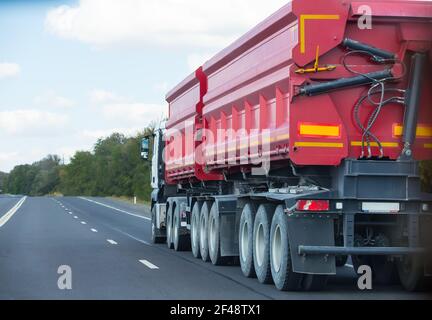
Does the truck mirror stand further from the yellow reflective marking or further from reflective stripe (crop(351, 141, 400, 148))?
the yellow reflective marking

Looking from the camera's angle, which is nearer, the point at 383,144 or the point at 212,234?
the point at 383,144

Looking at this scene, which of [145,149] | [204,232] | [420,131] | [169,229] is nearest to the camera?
[420,131]

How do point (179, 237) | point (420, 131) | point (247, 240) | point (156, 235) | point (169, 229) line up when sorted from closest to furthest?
point (420, 131) < point (247, 240) < point (179, 237) < point (169, 229) < point (156, 235)

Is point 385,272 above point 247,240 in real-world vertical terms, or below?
below

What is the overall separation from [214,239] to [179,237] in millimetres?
4335

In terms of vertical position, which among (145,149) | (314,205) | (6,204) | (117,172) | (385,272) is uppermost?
(117,172)

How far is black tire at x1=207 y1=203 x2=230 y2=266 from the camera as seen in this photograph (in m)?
17.2

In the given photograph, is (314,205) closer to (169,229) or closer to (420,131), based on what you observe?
(420,131)

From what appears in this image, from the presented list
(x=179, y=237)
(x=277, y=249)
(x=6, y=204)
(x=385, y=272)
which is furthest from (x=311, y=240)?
(x=6, y=204)

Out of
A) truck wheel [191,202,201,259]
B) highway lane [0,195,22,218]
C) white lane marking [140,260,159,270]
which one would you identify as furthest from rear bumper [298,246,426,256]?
highway lane [0,195,22,218]

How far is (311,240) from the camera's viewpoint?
39.9ft

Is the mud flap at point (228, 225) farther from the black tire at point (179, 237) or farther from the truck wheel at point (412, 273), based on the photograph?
the black tire at point (179, 237)

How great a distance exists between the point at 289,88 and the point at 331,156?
3.34 ft

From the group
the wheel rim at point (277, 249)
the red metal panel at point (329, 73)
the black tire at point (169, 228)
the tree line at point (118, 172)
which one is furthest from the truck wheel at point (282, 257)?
the tree line at point (118, 172)
